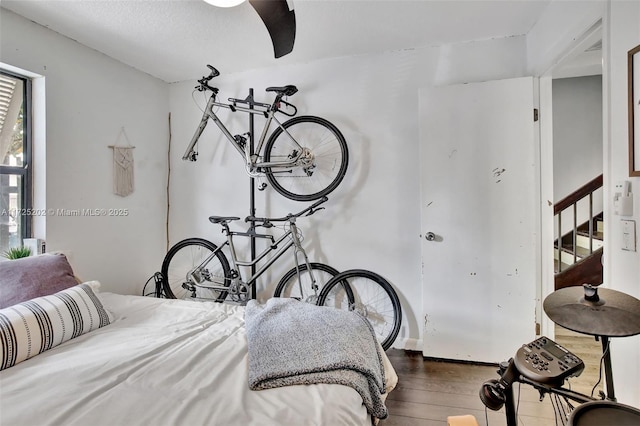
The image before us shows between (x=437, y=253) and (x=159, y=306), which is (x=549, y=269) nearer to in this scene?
(x=437, y=253)

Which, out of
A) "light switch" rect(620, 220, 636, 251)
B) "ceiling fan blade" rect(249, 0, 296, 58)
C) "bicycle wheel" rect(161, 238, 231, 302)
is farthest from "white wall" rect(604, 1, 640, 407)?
"bicycle wheel" rect(161, 238, 231, 302)

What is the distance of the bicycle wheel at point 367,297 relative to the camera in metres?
2.51

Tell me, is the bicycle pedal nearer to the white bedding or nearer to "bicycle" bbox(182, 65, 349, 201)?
"bicycle" bbox(182, 65, 349, 201)

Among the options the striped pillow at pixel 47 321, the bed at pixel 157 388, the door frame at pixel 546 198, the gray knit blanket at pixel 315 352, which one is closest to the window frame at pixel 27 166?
the striped pillow at pixel 47 321

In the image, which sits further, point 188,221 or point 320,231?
point 188,221

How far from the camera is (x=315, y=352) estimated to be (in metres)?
1.21

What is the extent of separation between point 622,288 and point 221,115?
10.1 ft

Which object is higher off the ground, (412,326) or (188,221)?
(188,221)

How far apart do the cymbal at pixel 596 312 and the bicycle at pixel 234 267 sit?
174cm

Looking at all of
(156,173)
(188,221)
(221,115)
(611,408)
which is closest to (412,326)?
(611,408)

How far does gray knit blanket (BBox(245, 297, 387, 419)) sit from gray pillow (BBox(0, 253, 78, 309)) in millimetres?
1118

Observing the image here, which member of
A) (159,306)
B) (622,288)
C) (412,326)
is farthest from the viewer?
(412,326)

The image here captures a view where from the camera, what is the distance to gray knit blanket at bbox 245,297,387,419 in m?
1.10

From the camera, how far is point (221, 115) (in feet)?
9.80
